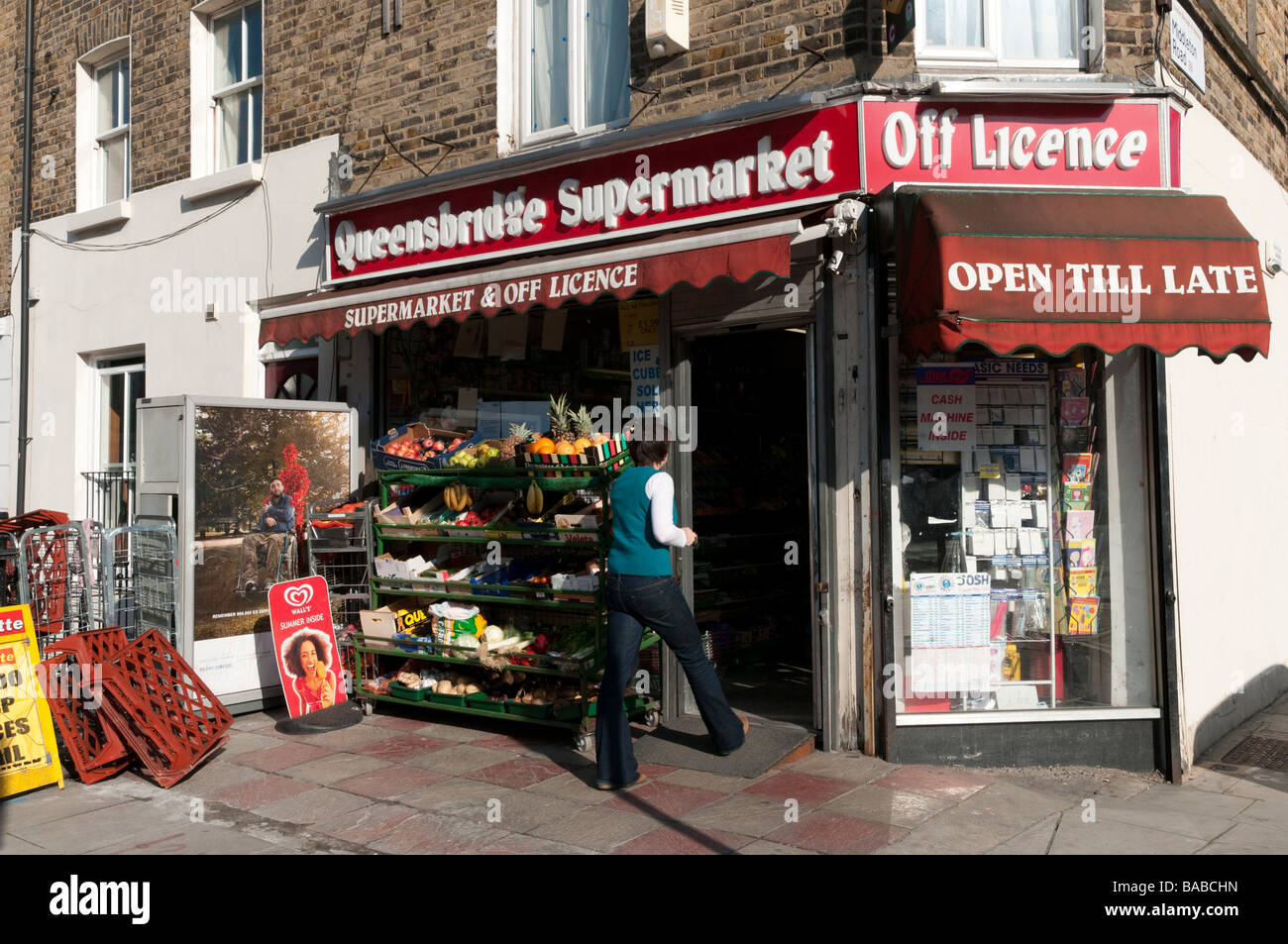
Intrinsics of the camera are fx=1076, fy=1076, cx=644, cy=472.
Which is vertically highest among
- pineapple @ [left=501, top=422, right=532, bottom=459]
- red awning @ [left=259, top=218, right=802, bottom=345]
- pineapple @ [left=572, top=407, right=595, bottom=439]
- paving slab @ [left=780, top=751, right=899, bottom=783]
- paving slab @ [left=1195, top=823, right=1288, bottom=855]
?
red awning @ [left=259, top=218, right=802, bottom=345]

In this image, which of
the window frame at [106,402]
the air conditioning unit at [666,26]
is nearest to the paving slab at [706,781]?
the air conditioning unit at [666,26]

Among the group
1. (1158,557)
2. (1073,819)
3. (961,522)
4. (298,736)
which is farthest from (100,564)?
(1158,557)

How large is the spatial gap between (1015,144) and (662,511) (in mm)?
3086

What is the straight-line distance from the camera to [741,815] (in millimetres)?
5605

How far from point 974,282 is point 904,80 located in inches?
65.6

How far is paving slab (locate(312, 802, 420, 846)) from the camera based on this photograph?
17.7ft

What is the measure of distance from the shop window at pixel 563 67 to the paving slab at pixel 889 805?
5122 millimetres

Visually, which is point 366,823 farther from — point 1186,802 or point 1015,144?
point 1015,144

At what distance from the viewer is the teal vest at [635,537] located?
6.07 meters

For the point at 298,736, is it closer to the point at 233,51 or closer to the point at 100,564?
the point at 100,564

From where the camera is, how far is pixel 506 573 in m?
7.48

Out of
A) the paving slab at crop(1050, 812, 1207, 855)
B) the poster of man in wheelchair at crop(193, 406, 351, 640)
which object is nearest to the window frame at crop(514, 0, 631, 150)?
the poster of man in wheelchair at crop(193, 406, 351, 640)

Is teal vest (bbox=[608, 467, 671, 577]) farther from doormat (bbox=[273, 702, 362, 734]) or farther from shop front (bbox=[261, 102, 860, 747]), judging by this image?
doormat (bbox=[273, 702, 362, 734])

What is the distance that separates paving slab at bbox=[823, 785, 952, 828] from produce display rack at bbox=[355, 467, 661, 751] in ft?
5.67
